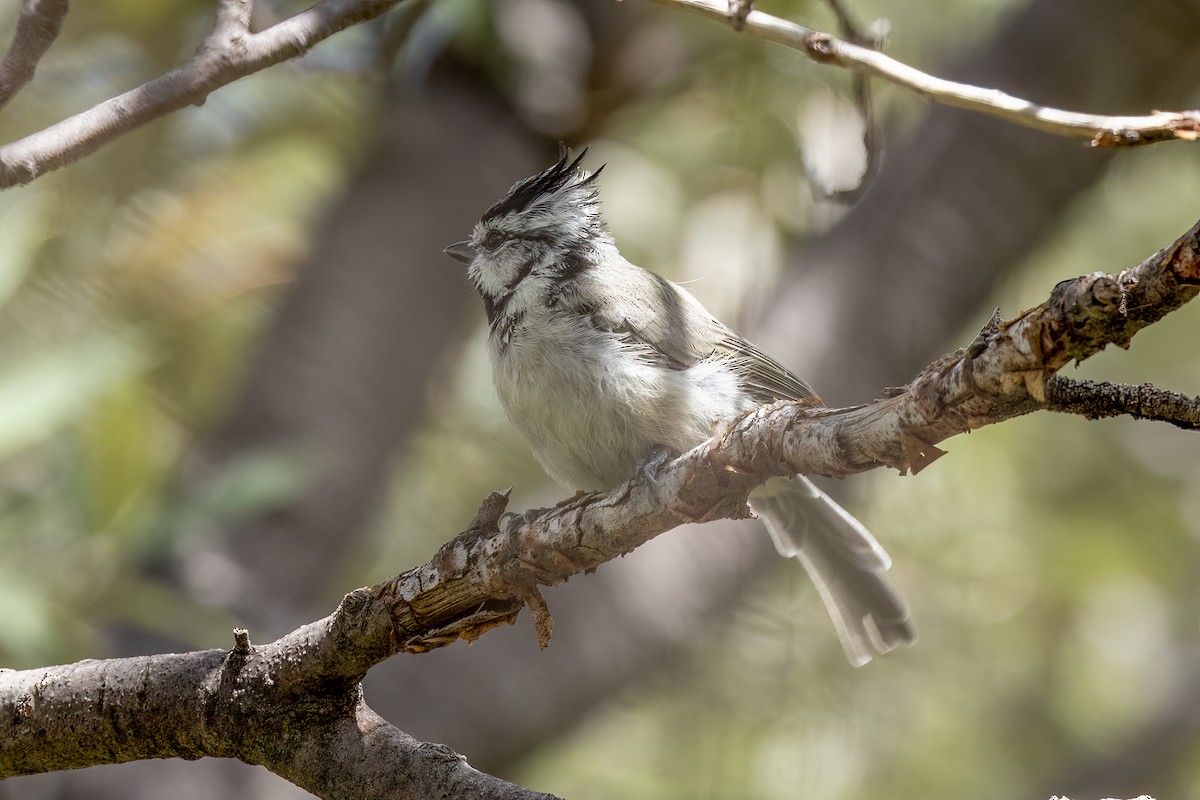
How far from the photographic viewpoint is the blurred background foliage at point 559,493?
14.3 feet

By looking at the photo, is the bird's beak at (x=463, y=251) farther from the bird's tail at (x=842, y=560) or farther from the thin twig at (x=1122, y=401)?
the thin twig at (x=1122, y=401)

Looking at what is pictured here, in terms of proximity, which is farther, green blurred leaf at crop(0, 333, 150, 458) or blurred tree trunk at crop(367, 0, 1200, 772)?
blurred tree trunk at crop(367, 0, 1200, 772)

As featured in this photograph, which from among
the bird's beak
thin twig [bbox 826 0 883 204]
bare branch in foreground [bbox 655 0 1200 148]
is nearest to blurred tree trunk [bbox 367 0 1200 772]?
the bird's beak

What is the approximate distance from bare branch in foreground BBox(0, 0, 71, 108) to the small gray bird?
1633mm

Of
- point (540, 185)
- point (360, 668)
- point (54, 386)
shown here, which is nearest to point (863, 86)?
point (540, 185)

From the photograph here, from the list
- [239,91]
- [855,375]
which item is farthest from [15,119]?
[855,375]

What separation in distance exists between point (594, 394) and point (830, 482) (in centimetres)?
228

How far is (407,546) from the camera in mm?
5832

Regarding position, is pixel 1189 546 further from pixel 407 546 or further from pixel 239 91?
pixel 239 91

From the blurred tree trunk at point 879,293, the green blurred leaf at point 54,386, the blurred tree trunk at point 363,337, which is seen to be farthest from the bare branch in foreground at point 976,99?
the blurred tree trunk at point 363,337

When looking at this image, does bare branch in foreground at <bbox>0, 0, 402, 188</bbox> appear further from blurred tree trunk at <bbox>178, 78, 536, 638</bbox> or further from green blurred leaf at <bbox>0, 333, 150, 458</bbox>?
blurred tree trunk at <bbox>178, 78, 536, 638</bbox>

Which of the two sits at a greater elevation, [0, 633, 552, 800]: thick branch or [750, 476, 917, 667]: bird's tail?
[750, 476, 917, 667]: bird's tail

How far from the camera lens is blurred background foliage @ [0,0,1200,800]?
14.3ft

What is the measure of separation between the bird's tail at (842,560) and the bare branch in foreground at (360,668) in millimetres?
1378
